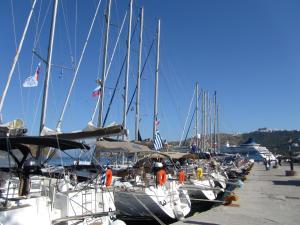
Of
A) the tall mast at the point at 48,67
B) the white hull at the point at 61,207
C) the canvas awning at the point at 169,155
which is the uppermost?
the tall mast at the point at 48,67

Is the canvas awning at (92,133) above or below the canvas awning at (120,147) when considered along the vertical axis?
above

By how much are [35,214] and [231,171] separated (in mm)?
35897

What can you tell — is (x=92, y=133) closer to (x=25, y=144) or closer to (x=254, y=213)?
(x=25, y=144)

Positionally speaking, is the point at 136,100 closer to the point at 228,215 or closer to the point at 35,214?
the point at 228,215

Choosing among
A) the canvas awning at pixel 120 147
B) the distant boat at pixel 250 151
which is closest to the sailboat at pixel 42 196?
the canvas awning at pixel 120 147

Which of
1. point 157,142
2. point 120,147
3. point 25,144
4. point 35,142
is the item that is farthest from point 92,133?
point 157,142

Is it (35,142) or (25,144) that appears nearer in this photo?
(35,142)

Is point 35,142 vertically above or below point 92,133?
below

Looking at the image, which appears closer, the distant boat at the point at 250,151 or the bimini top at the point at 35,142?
the bimini top at the point at 35,142

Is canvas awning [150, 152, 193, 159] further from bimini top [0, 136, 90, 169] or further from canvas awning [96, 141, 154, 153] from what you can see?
bimini top [0, 136, 90, 169]

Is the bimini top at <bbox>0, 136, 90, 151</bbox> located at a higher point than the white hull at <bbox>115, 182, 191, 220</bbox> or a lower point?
higher

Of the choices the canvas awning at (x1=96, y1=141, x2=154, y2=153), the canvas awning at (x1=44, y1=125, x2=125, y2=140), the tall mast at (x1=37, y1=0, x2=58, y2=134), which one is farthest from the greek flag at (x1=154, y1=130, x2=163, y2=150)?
the canvas awning at (x1=44, y1=125, x2=125, y2=140)

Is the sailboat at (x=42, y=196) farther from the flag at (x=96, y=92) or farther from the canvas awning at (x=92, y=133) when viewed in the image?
the flag at (x=96, y=92)

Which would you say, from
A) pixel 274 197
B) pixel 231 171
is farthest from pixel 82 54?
pixel 231 171
